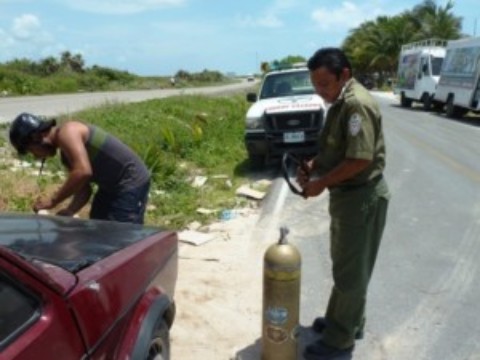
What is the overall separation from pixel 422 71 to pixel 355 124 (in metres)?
27.1

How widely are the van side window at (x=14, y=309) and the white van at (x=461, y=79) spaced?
70.6 ft

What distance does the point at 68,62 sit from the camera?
194ft

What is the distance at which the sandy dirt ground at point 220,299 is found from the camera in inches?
174

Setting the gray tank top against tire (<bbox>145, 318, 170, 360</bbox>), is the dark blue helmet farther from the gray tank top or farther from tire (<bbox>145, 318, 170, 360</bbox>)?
tire (<bbox>145, 318, 170, 360</bbox>)

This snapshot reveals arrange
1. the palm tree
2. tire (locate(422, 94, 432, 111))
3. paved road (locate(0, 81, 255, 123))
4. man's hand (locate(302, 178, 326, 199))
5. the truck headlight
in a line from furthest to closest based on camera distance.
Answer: the palm tree → tire (locate(422, 94, 432, 111)) → paved road (locate(0, 81, 255, 123)) → the truck headlight → man's hand (locate(302, 178, 326, 199))

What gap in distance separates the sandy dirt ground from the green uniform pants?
0.66m

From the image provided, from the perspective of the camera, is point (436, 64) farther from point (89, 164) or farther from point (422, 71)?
point (89, 164)

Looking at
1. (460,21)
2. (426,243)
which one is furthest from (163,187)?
(460,21)

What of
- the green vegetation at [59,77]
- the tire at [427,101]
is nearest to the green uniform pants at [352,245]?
the tire at [427,101]

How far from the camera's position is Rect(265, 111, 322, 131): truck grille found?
445 inches

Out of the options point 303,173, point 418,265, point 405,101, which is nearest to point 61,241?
point 303,173

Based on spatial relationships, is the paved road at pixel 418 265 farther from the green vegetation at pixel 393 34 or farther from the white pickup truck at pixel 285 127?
the green vegetation at pixel 393 34

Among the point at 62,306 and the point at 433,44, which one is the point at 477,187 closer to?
the point at 62,306

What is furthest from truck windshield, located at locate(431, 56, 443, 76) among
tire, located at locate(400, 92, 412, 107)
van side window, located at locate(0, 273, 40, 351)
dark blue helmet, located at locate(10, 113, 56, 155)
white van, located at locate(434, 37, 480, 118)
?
van side window, located at locate(0, 273, 40, 351)
